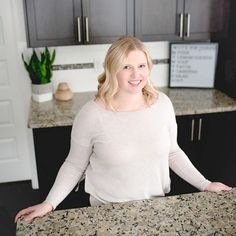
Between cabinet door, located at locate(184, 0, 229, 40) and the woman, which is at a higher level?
cabinet door, located at locate(184, 0, 229, 40)

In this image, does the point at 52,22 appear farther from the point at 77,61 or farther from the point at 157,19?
the point at 157,19

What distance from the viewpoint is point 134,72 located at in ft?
4.55

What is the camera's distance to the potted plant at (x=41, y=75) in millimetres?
2621

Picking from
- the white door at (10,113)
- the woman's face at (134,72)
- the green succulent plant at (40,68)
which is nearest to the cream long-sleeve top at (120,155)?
the woman's face at (134,72)

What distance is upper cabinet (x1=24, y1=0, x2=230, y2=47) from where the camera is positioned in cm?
238

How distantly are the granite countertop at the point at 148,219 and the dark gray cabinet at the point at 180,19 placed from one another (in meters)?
1.61

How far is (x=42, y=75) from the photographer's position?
264 centimetres

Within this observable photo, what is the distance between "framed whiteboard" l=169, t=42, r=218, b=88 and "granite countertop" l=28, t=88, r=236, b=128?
9 centimetres

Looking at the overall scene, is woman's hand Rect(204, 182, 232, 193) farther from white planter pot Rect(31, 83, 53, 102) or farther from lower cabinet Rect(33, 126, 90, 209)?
white planter pot Rect(31, 83, 53, 102)

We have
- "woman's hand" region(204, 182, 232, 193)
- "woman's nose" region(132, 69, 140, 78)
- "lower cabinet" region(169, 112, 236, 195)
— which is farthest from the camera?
"lower cabinet" region(169, 112, 236, 195)

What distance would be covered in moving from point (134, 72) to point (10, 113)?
203 centimetres

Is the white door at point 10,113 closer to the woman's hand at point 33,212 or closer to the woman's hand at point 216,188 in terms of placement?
the woman's hand at point 33,212

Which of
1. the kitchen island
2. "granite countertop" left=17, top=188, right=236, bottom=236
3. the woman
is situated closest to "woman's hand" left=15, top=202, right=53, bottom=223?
"granite countertop" left=17, top=188, right=236, bottom=236

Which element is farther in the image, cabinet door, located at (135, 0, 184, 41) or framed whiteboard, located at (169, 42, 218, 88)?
framed whiteboard, located at (169, 42, 218, 88)
